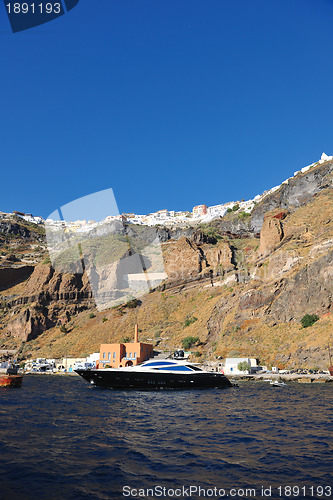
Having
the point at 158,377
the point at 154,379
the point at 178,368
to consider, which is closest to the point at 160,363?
the point at 158,377

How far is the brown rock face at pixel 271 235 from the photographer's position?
88556mm

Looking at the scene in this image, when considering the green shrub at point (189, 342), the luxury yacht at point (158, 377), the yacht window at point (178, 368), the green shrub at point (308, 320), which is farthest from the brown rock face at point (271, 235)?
the yacht window at point (178, 368)

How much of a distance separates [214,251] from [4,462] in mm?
100702

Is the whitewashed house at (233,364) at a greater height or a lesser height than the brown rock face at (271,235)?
lesser

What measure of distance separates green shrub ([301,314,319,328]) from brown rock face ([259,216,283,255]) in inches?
1167

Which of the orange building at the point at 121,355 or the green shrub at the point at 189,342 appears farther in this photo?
the green shrub at the point at 189,342

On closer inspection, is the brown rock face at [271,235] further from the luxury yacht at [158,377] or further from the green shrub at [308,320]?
the luxury yacht at [158,377]

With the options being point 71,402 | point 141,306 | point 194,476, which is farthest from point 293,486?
point 141,306

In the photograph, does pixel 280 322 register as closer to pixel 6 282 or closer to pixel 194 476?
pixel 194 476

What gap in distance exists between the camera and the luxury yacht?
41.1 meters

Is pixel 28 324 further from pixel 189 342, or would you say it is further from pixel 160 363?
pixel 160 363

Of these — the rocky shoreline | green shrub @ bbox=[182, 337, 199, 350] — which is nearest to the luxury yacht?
the rocky shoreline

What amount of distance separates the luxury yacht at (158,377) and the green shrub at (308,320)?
2330cm

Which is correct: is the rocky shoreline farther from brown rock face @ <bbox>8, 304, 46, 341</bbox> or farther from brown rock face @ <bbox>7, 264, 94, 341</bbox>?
brown rock face @ <bbox>7, 264, 94, 341</bbox>
